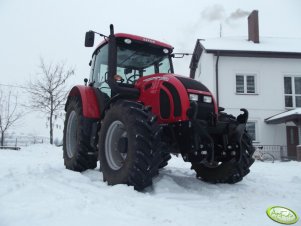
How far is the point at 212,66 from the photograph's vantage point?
715 inches

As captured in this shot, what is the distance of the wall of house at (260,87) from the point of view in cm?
1764

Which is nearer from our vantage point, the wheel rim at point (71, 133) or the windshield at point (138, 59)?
the windshield at point (138, 59)

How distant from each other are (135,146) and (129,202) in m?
0.82

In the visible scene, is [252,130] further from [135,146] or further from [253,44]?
[135,146]

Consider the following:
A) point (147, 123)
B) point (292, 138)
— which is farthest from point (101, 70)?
point (292, 138)

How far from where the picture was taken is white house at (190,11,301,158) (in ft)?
58.1

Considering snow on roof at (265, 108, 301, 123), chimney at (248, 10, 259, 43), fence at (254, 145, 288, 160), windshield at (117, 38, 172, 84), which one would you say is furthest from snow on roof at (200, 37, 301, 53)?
windshield at (117, 38, 172, 84)

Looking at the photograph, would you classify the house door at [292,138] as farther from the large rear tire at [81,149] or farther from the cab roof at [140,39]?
the large rear tire at [81,149]

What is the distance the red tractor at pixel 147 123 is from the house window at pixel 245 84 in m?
12.5

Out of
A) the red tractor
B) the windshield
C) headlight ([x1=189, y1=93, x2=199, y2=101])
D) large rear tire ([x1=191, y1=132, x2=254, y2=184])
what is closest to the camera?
the red tractor

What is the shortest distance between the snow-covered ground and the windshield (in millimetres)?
2018

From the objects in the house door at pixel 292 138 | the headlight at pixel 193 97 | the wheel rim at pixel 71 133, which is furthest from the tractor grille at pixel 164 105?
the house door at pixel 292 138

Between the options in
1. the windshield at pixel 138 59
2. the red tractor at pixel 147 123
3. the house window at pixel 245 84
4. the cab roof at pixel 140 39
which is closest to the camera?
the red tractor at pixel 147 123

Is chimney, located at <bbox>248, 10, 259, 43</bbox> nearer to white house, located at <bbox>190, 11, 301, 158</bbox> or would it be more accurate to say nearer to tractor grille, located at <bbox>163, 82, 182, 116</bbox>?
white house, located at <bbox>190, 11, 301, 158</bbox>
